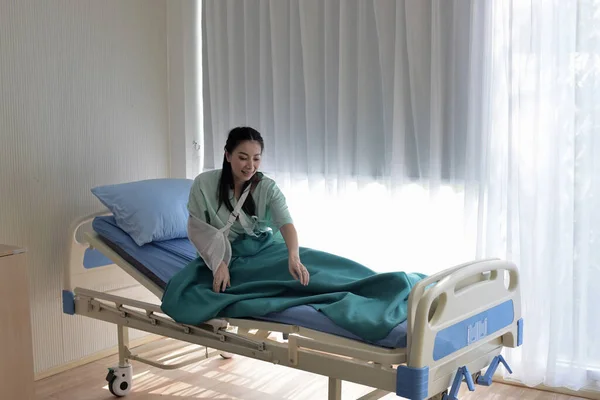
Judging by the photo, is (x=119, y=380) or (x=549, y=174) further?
(x=119, y=380)

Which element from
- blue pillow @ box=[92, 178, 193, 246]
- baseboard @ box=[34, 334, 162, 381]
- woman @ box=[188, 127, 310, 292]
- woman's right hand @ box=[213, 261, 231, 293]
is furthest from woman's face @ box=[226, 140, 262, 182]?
baseboard @ box=[34, 334, 162, 381]

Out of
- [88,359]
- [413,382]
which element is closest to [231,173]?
[413,382]

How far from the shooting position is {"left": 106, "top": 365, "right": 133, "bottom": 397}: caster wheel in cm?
306

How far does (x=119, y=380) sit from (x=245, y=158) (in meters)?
1.19

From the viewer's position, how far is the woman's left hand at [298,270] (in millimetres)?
2441

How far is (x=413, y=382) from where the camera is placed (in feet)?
6.47

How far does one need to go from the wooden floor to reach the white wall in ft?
0.61

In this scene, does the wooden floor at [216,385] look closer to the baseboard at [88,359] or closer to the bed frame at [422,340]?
the baseboard at [88,359]

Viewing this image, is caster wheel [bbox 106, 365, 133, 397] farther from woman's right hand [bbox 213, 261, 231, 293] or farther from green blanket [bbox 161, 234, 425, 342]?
woman's right hand [bbox 213, 261, 231, 293]

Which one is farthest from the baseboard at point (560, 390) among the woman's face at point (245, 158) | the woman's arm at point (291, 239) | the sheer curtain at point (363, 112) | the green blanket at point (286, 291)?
the woman's face at point (245, 158)

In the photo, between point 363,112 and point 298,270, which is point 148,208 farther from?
point 363,112

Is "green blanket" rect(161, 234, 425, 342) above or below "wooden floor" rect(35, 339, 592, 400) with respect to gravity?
above

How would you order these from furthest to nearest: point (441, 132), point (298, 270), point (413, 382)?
point (441, 132) → point (298, 270) → point (413, 382)

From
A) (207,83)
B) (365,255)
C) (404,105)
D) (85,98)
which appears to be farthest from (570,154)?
(85,98)
